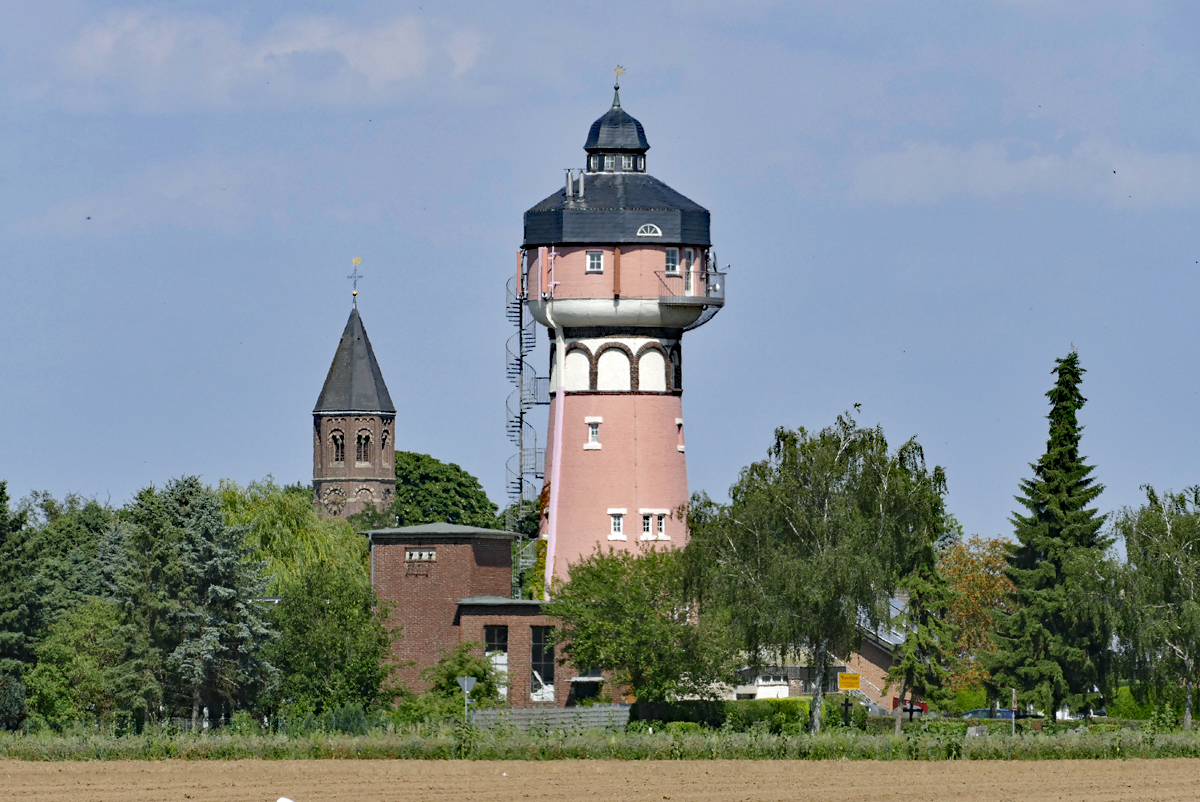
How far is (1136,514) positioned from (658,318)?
56.6 ft

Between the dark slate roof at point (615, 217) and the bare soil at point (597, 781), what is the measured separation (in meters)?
28.2

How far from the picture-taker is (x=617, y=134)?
8644 centimetres

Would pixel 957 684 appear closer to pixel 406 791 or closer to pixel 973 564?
pixel 973 564

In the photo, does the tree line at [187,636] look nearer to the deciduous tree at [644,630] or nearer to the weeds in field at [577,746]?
the deciduous tree at [644,630]

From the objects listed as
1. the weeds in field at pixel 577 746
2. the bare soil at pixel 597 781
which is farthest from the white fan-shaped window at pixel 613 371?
the bare soil at pixel 597 781

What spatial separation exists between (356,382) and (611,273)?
99468mm

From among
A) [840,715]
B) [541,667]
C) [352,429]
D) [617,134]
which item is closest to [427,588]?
[541,667]

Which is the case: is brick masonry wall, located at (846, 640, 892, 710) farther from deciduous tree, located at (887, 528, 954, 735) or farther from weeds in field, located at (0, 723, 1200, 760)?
weeds in field, located at (0, 723, 1200, 760)

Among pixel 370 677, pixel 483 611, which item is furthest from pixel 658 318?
pixel 370 677

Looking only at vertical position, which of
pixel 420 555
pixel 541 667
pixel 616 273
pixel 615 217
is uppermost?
pixel 615 217

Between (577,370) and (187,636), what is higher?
(577,370)

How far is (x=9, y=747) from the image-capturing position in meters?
58.8

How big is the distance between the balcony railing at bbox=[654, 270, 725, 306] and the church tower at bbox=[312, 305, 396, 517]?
94.2 metres

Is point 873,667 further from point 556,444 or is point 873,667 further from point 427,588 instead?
point 427,588
